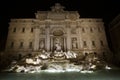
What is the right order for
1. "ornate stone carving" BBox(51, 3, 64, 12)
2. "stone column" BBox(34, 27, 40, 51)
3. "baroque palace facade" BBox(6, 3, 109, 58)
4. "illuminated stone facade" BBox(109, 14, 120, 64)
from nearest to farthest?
"stone column" BBox(34, 27, 40, 51) → "baroque palace facade" BBox(6, 3, 109, 58) → "illuminated stone facade" BBox(109, 14, 120, 64) → "ornate stone carving" BBox(51, 3, 64, 12)

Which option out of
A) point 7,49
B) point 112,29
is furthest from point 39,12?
point 112,29

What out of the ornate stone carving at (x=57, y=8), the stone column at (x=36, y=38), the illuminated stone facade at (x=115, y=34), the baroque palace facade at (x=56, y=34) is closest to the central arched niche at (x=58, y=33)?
the baroque palace facade at (x=56, y=34)

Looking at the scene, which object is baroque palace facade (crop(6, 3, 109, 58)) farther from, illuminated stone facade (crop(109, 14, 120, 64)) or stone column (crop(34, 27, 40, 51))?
illuminated stone facade (crop(109, 14, 120, 64))

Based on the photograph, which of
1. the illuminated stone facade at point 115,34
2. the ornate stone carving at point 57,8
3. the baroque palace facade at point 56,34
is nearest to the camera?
the baroque palace facade at point 56,34

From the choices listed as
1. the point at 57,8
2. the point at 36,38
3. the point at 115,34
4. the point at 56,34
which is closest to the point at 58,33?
the point at 56,34

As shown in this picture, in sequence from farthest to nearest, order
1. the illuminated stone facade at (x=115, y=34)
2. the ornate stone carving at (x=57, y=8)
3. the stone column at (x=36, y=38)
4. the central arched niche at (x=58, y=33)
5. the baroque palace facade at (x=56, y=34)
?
the ornate stone carving at (x=57, y=8) < the central arched niche at (x=58, y=33) < the illuminated stone facade at (x=115, y=34) < the baroque palace facade at (x=56, y=34) < the stone column at (x=36, y=38)

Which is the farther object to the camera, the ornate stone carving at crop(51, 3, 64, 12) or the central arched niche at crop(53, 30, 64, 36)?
the ornate stone carving at crop(51, 3, 64, 12)

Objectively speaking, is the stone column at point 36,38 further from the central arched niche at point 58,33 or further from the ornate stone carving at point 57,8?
the ornate stone carving at point 57,8

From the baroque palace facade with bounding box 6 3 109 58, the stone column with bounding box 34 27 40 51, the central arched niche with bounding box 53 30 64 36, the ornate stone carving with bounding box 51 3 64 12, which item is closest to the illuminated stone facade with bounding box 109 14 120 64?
the baroque palace facade with bounding box 6 3 109 58

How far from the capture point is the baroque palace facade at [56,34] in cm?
3309

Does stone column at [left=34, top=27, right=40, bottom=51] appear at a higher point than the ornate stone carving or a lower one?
lower

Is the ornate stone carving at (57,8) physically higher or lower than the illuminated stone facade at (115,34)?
higher

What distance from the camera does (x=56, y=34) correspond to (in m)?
35.4

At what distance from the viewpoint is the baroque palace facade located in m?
33.1
